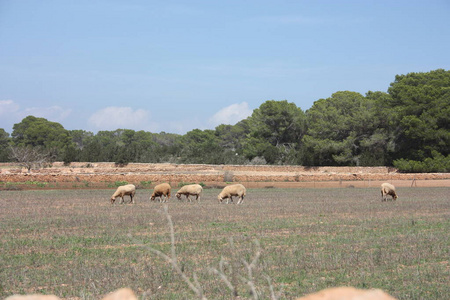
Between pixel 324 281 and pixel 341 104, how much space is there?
65.0m

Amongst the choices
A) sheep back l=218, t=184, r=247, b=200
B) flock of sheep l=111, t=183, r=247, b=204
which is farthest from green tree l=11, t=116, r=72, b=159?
sheep back l=218, t=184, r=247, b=200

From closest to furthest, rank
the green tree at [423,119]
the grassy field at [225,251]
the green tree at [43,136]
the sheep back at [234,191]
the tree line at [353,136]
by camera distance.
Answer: the grassy field at [225,251]
the sheep back at [234,191]
the green tree at [423,119]
the tree line at [353,136]
the green tree at [43,136]

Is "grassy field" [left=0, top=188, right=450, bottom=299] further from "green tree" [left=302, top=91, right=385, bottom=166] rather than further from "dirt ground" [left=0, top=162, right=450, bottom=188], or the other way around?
"green tree" [left=302, top=91, right=385, bottom=166]

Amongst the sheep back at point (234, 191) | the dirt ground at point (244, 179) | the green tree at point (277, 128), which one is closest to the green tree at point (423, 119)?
the dirt ground at point (244, 179)

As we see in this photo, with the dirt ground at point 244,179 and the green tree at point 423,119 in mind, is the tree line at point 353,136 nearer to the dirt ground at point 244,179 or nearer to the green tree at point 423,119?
the green tree at point 423,119

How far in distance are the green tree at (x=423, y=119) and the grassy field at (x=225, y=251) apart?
38093mm

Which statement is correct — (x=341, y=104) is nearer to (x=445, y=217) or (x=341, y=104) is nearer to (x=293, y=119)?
(x=293, y=119)

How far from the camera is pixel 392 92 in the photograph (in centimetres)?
6975

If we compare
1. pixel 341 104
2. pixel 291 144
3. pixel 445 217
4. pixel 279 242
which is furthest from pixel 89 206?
pixel 291 144

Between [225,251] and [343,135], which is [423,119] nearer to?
[343,135]

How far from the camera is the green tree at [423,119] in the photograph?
60062 millimetres

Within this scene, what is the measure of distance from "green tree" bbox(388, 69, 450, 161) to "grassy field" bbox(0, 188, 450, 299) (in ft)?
125

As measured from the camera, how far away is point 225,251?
13617mm

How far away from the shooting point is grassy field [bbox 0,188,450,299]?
9844mm
